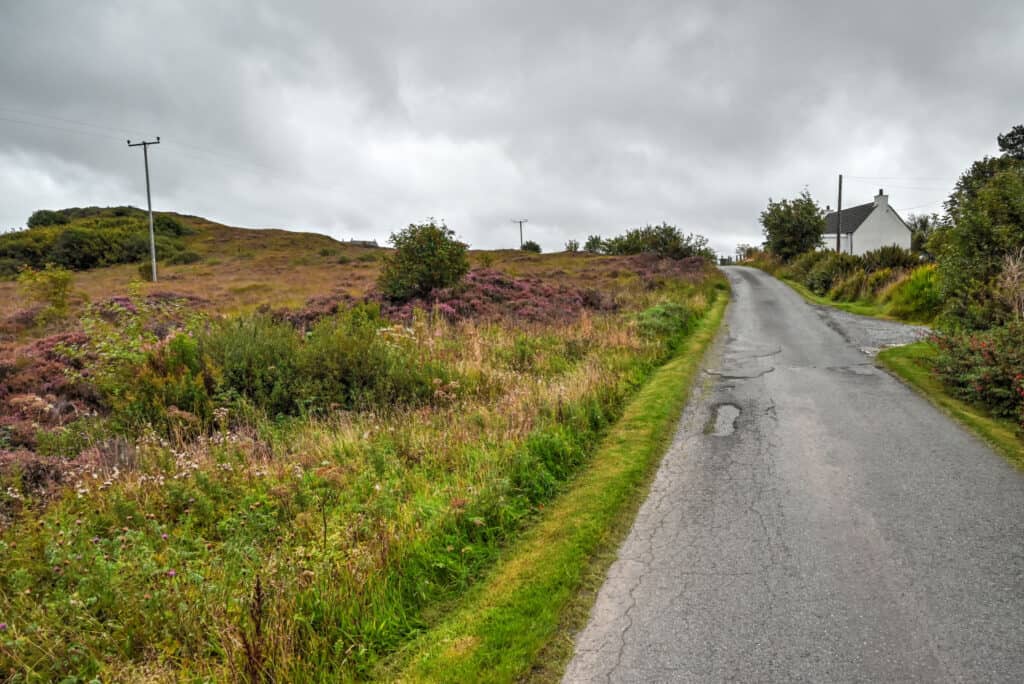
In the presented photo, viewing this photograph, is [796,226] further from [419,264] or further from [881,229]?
[419,264]

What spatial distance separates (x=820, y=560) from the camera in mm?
4680

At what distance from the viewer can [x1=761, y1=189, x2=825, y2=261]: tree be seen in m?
48.5

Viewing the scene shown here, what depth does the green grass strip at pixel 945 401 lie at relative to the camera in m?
7.23

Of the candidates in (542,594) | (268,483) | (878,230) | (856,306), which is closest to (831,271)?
(856,306)

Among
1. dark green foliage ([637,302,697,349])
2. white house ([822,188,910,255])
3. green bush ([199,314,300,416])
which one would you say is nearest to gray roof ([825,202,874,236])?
white house ([822,188,910,255])

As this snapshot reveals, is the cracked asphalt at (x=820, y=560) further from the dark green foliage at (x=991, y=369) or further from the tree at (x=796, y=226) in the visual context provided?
A: the tree at (x=796, y=226)

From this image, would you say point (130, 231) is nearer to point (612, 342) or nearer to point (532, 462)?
point (612, 342)

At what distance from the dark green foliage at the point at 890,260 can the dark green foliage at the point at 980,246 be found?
16.1 metres

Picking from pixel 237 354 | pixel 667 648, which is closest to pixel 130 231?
pixel 237 354

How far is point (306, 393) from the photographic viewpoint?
932 cm

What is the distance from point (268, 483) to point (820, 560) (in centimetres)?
569

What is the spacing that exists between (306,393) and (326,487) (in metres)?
3.71

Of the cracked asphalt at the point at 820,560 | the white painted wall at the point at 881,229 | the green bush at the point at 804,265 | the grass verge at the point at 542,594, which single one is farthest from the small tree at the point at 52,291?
the white painted wall at the point at 881,229

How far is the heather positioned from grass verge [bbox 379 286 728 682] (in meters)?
0.23
